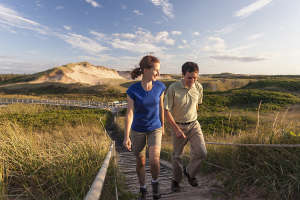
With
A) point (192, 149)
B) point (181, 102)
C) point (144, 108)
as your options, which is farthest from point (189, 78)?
point (192, 149)

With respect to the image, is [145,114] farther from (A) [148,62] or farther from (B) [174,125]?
(A) [148,62]

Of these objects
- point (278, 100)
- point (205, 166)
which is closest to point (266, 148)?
point (205, 166)

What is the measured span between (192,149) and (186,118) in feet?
1.61

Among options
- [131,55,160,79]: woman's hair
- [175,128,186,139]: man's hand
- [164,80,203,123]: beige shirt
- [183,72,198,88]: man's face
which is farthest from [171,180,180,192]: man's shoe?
[131,55,160,79]: woman's hair

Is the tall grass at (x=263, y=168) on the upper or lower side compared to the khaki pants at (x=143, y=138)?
lower

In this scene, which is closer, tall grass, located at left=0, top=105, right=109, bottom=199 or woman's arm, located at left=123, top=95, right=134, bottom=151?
tall grass, located at left=0, top=105, right=109, bottom=199

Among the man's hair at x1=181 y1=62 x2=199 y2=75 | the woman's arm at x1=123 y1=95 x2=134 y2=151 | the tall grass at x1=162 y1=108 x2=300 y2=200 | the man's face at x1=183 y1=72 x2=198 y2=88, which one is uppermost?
the man's hair at x1=181 y1=62 x2=199 y2=75

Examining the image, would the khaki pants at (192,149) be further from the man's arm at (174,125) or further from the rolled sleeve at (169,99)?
the rolled sleeve at (169,99)

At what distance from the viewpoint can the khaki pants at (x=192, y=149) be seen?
2975mm

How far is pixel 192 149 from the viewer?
3.06 m

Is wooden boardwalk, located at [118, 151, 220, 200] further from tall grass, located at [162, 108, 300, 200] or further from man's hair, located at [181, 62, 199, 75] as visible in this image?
man's hair, located at [181, 62, 199, 75]

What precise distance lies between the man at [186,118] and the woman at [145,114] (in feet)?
0.89

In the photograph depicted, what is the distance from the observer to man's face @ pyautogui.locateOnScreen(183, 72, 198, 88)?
9.46 ft

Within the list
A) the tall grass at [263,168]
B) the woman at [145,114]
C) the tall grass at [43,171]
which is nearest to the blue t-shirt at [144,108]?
the woman at [145,114]
